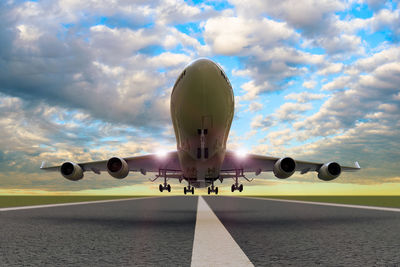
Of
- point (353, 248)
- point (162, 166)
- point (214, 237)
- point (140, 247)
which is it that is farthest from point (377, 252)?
point (162, 166)

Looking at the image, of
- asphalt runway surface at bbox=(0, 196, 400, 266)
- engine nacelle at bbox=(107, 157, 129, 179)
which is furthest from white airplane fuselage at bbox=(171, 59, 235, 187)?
asphalt runway surface at bbox=(0, 196, 400, 266)

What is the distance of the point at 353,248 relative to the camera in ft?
24.2

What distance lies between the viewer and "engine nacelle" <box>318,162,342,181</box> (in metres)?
25.2

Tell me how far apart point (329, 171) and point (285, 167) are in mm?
5352

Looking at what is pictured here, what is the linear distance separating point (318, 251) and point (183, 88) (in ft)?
36.3

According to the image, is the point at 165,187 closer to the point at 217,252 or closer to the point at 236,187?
the point at 236,187

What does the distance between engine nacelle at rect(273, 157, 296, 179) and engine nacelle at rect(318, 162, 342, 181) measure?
500cm

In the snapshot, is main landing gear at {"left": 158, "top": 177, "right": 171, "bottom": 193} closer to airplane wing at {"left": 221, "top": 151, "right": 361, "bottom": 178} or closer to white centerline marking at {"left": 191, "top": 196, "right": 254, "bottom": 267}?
airplane wing at {"left": 221, "top": 151, "right": 361, "bottom": 178}

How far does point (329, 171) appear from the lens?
25578mm

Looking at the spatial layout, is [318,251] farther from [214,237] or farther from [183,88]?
[183,88]

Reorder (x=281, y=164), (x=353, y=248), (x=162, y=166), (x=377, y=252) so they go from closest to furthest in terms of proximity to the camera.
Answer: (x=377, y=252), (x=353, y=248), (x=281, y=164), (x=162, y=166)

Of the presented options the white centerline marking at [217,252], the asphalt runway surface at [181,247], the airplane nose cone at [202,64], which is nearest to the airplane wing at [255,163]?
the airplane nose cone at [202,64]

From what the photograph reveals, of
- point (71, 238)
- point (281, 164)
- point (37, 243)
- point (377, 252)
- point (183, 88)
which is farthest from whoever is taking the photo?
point (281, 164)

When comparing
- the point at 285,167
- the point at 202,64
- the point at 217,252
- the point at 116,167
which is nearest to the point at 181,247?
the point at 217,252
